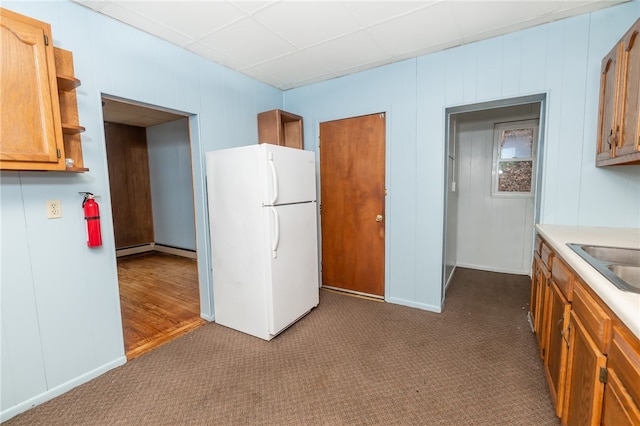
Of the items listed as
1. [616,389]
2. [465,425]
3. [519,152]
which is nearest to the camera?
[616,389]

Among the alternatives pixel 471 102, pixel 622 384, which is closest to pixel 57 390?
pixel 622 384

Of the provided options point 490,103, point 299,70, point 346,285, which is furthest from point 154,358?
point 490,103

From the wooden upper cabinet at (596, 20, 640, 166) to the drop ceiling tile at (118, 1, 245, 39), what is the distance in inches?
95.9

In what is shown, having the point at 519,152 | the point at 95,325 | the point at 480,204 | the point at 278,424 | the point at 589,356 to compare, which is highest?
the point at 519,152

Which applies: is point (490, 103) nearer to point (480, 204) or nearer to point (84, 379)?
point (480, 204)

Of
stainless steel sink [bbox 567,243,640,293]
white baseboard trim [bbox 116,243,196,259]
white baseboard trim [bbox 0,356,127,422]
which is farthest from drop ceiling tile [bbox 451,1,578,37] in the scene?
white baseboard trim [bbox 116,243,196,259]

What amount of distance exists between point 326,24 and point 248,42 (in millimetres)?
693

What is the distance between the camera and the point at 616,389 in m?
0.92

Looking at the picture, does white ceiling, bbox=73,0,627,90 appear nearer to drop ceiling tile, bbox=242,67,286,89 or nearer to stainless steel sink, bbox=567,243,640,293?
drop ceiling tile, bbox=242,67,286,89

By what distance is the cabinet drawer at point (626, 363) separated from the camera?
2.65ft

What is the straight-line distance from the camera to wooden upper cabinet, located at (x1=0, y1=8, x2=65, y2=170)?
1470 millimetres

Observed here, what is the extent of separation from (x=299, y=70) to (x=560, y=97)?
7.64 ft

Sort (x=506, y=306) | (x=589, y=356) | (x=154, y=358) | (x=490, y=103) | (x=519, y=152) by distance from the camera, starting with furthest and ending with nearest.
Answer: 1. (x=519, y=152)
2. (x=506, y=306)
3. (x=490, y=103)
4. (x=154, y=358)
5. (x=589, y=356)

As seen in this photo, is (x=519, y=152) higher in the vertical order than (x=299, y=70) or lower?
lower
